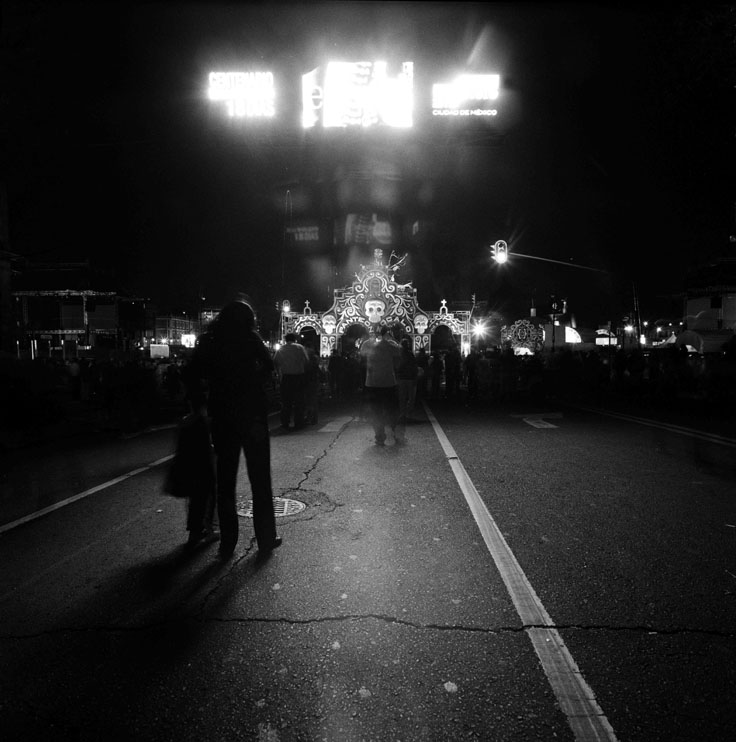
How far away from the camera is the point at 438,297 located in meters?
78.2

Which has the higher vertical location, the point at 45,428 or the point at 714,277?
the point at 714,277

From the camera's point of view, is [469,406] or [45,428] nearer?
[45,428]

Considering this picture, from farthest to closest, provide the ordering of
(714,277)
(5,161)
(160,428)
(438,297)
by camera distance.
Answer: (438,297), (714,277), (5,161), (160,428)

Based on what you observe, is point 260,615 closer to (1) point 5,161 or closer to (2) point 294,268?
(1) point 5,161

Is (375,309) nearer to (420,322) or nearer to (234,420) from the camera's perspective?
(420,322)

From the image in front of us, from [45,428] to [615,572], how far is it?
456 inches

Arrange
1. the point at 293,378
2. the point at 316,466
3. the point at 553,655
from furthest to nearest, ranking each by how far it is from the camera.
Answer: the point at 293,378, the point at 316,466, the point at 553,655

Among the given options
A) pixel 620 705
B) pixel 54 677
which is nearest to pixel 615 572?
pixel 620 705

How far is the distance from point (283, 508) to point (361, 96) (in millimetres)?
47585

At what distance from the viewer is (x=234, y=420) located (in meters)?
4.30

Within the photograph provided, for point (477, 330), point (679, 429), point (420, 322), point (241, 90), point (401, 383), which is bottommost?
point (679, 429)

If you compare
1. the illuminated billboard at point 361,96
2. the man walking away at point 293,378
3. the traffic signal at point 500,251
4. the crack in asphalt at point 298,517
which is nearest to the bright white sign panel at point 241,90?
the illuminated billboard at point 361,96

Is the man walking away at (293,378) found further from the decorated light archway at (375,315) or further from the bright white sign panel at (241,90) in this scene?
the bright white sign panel at (241,90)

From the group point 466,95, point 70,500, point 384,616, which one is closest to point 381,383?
point 70,500
